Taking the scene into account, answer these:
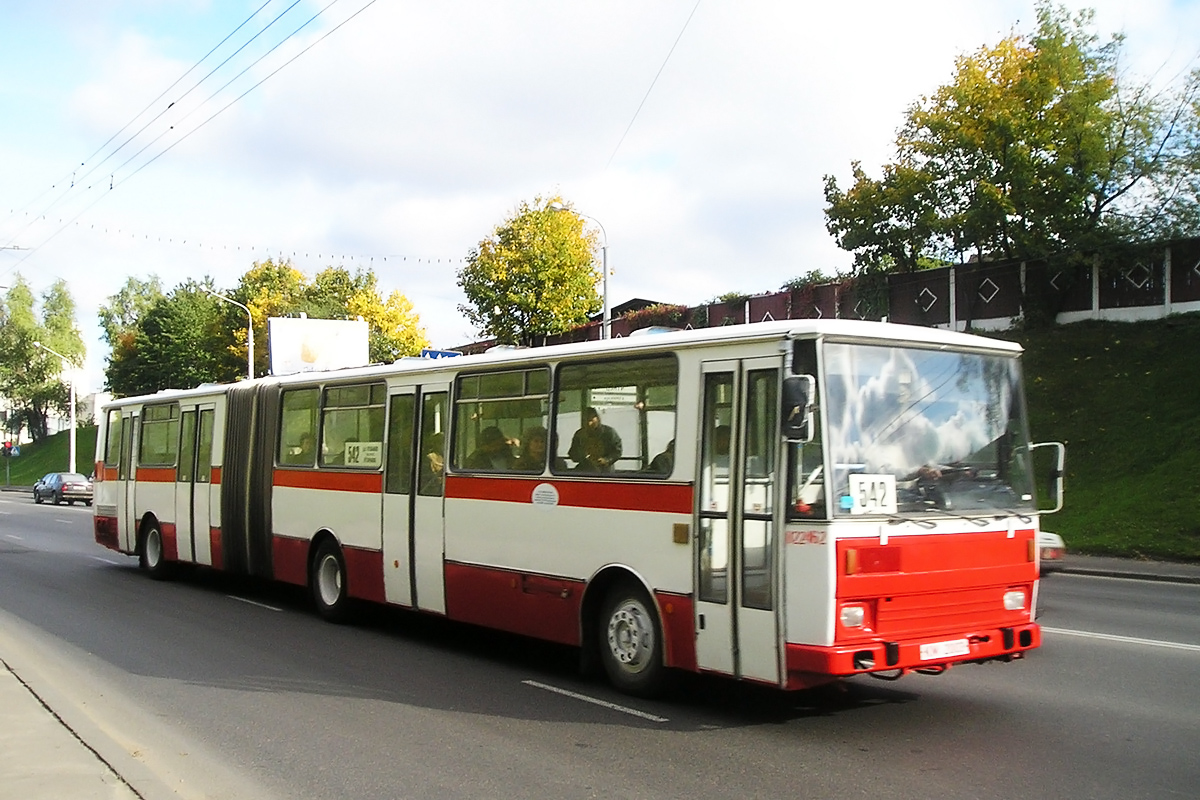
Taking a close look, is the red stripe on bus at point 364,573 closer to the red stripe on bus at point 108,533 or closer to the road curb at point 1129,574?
the red stripe on bus at point 108,533

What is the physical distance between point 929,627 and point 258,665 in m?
A: 5.98

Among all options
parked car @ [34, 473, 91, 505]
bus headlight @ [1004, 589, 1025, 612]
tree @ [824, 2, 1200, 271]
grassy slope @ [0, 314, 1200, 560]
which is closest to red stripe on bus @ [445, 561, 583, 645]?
bus headlight @ [1004, 589, 1025, 612]

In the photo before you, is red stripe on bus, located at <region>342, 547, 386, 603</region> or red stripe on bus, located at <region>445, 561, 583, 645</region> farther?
red stripe on bus, located at <region>342, 547, 386, 603</region>

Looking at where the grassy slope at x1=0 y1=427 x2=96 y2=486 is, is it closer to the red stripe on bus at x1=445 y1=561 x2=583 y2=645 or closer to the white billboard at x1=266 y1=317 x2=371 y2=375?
the white billboard at x1=266 y1=317 x2=371 y2=375

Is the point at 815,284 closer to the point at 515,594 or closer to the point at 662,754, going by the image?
the point at 515,594

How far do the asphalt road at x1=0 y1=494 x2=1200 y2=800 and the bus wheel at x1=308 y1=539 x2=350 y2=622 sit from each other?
433 millimetres

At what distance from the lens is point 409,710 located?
8.55m

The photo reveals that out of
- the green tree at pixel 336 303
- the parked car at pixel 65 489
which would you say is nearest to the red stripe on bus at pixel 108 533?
the parked car at pixel 65 489

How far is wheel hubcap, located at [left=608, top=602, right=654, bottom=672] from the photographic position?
8727mm

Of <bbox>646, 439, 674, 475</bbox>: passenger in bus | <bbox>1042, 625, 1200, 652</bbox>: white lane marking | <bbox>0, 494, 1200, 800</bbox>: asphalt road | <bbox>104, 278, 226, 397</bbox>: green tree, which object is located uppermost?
<bbox>104, 278, 226, 397</bbox>: green tree

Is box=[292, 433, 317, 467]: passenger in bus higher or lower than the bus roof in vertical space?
lower

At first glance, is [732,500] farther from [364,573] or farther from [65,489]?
[65,489]

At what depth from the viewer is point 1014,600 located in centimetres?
818

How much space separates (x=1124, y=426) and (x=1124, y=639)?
15.1m
